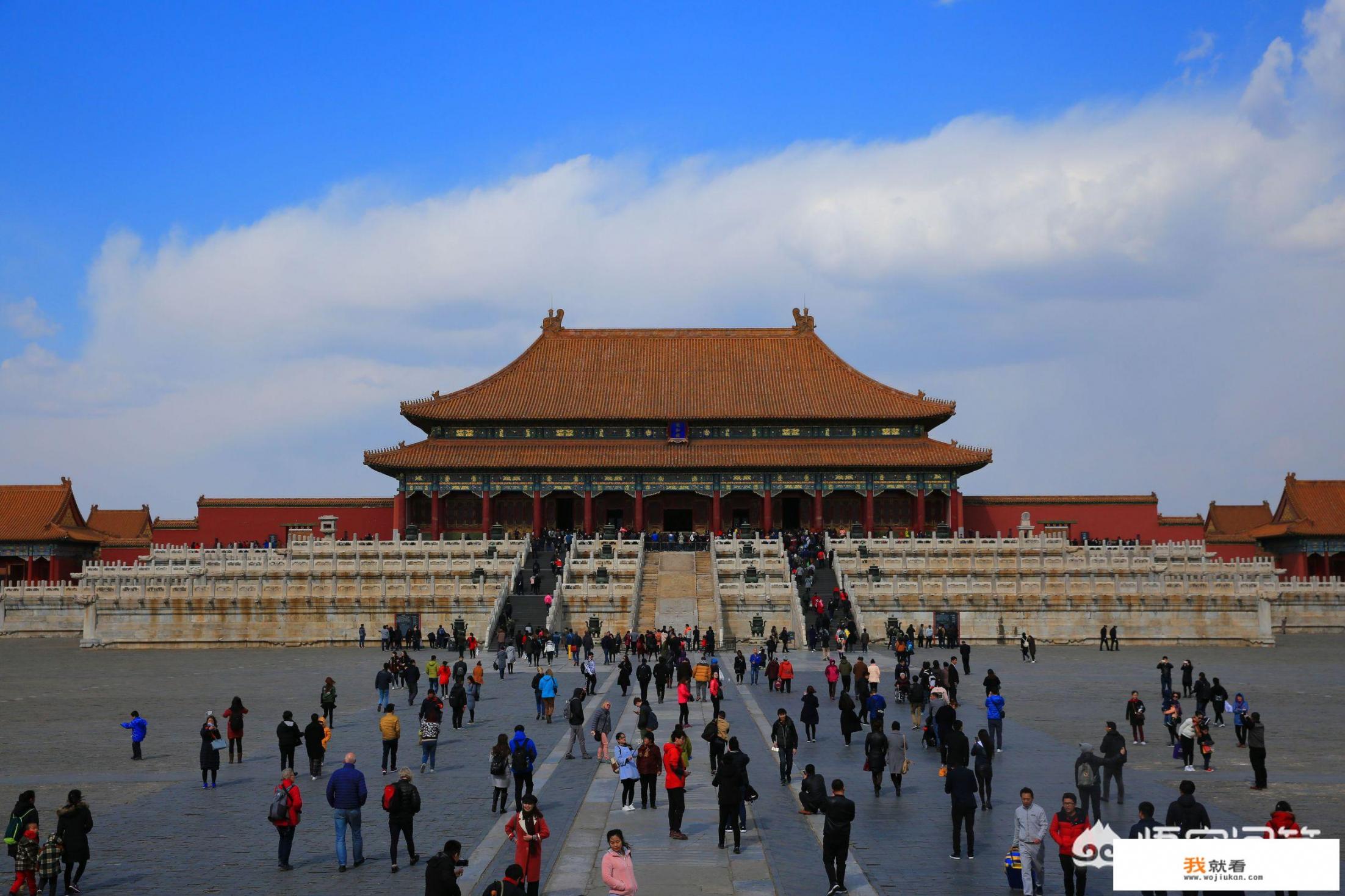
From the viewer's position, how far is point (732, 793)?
1371 cm

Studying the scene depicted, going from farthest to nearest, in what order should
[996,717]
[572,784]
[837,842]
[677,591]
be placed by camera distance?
[677,591] → [996,717] → [572,784] → [837,842]

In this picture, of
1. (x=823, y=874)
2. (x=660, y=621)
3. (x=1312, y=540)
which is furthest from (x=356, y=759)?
(x=1312, y=540)

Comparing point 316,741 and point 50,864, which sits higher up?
point 316,741

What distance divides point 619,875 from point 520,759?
16.7 feet

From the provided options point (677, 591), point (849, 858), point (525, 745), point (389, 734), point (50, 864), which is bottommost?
point (849, 858)

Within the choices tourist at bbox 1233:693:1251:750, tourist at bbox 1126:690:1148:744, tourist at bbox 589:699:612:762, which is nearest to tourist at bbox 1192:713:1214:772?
tourist at bbox 1233:693:1251:750

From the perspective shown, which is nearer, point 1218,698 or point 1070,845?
point 1070,845

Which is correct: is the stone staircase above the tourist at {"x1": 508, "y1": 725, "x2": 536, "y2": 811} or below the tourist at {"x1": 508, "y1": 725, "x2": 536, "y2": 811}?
above

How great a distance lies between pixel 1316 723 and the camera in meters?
23.2

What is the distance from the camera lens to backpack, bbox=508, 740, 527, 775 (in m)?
15.5

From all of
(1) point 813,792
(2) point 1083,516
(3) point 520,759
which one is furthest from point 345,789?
(2) point 1083,516

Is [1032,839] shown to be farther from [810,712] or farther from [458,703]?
[458,703]

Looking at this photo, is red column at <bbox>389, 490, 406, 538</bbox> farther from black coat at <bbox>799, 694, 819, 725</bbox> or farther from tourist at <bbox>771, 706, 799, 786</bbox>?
tourist at <bbox>771, 706, 799, 786</bbox>

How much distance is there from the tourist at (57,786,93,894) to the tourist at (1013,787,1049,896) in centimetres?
930
